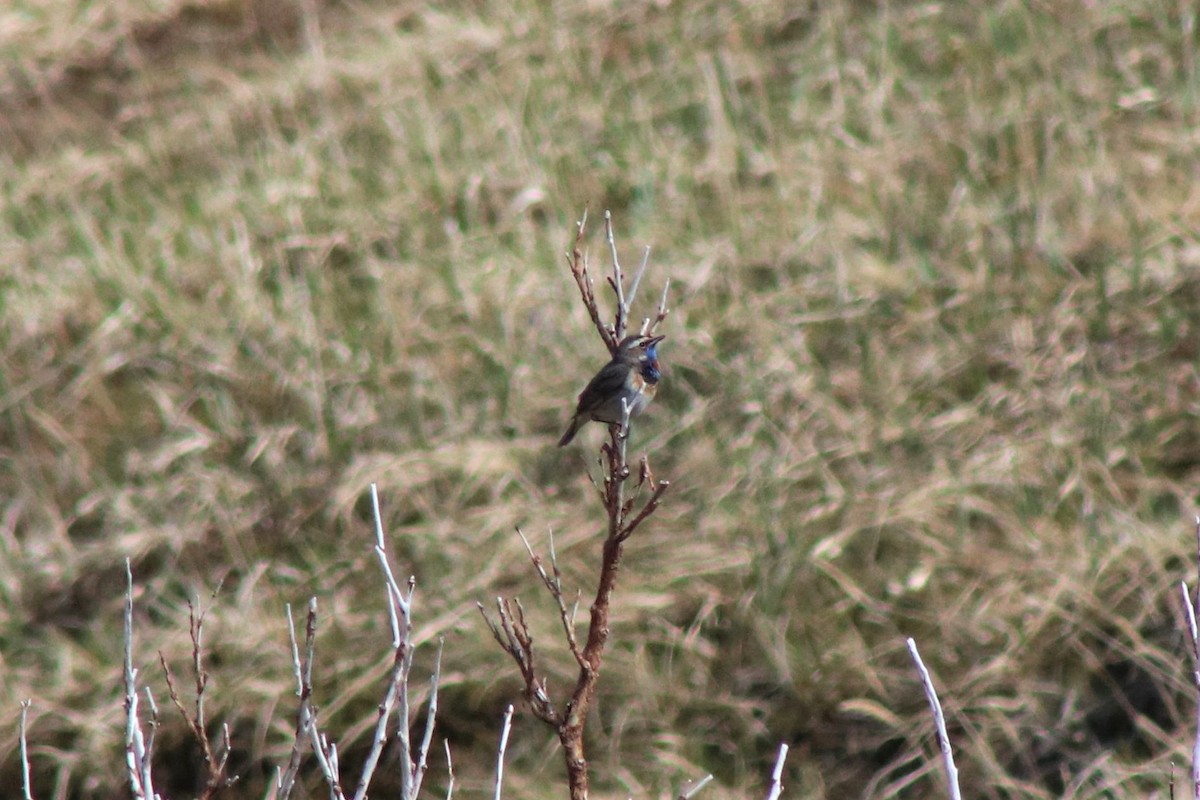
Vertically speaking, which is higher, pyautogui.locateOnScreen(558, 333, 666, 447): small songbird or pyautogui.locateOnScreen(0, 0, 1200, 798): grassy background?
pyautogui.locateOnScreen(558, 333, 666, 447): small songbird

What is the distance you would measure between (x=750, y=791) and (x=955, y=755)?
1.94 ft

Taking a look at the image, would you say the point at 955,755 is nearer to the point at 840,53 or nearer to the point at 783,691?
the point at 783,691

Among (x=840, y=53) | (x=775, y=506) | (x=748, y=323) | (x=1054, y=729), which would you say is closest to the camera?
(x=1054, y=729)

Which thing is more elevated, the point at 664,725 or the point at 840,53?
the point at 840,53

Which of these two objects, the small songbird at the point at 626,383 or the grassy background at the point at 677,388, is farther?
the grassy background at the point at 677,388

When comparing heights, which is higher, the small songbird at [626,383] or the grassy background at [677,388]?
the small songbird at [626,383]

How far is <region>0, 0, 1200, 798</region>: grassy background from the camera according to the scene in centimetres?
425

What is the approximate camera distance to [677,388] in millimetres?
5121

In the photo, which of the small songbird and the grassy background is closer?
the small songbird

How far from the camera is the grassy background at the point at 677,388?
13.9 ft

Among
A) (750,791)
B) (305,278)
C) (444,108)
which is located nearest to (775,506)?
(750,791)

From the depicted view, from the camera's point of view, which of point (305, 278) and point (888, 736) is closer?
point (888, 736)

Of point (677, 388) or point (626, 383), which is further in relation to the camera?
point (677, 388)

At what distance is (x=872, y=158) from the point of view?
5.75 m
